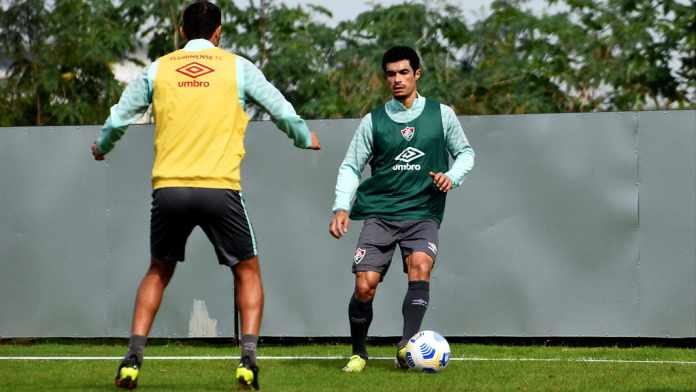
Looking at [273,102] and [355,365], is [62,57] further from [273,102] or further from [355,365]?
[273,102]

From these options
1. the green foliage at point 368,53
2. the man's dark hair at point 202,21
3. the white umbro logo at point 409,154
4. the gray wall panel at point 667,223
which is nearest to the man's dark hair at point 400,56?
the white umbro logo at point 409,154

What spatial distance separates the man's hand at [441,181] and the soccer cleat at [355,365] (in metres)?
1.18

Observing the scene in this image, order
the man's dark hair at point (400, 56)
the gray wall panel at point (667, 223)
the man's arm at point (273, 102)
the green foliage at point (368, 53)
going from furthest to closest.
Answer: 1. the green foliage at point (368, 53)
2. the gray wall panel at point (667, 223)
3. the man's dark hair at point (400, 56)
4. the man's arm at point (273, 102)

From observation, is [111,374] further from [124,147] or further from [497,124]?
[497,124]

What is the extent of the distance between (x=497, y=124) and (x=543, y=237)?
96 centimetres

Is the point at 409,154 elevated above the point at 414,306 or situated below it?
above

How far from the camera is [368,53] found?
1722cm

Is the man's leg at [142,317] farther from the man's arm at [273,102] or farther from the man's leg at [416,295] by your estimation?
the man's leg at [416,295]

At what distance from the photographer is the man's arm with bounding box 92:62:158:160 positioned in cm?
629

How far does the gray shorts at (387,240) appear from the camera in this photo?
25.1 feet

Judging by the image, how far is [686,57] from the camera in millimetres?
17969

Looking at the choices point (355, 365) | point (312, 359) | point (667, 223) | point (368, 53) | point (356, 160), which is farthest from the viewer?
point (368, 53)

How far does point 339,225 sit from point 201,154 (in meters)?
1.40

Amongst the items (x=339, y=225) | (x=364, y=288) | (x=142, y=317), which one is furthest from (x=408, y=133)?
(x=142, y=317)
